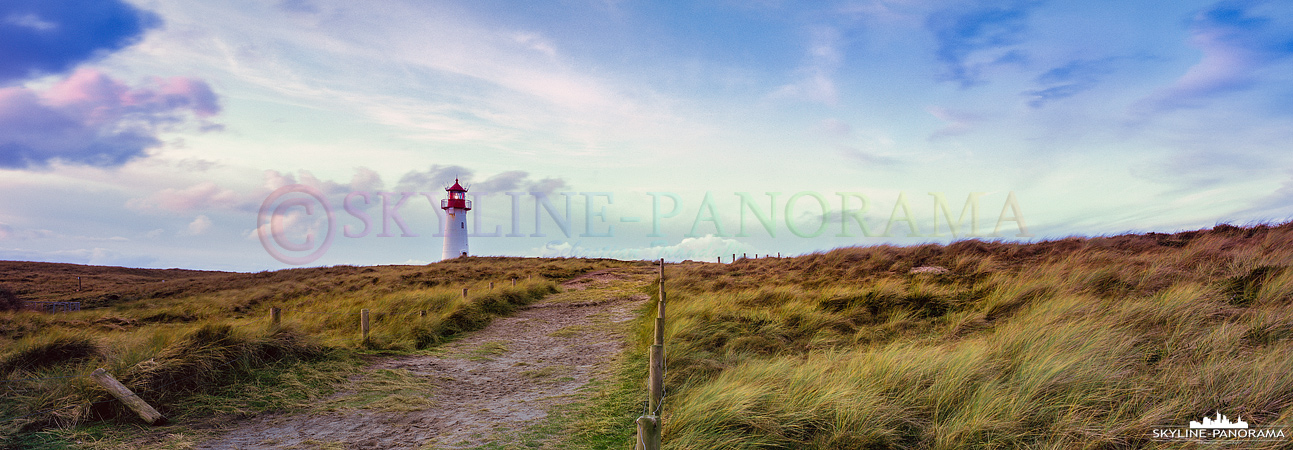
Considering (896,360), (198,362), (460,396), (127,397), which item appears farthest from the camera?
(460,396)

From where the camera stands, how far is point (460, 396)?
7605 mm

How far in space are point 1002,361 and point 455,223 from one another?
4976cm

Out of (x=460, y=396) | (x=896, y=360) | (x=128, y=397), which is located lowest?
(x=460, y=396)

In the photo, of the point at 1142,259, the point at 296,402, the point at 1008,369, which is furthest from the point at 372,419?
the point at 1142,259

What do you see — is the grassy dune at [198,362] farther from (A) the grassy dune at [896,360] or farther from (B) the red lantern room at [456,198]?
(B) the red lantern room at [456,198]

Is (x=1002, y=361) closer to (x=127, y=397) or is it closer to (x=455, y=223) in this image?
(x=127, y=397)

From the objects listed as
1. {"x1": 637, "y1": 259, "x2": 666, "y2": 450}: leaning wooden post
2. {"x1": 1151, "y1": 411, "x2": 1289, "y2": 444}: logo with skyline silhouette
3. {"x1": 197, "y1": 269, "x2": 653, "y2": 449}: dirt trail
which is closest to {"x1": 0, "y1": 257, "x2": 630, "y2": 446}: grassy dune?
{"x1": 197, "y1": 269, "x2": 653, "y2": 449}: dirt trail

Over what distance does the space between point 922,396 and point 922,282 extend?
7.41 metres

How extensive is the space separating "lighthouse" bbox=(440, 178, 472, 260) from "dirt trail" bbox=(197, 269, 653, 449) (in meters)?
38.5

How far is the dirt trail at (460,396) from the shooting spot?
587cm

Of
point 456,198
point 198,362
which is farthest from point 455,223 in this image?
point 198,362

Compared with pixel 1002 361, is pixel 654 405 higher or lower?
lower

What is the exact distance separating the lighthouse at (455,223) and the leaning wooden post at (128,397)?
144ft

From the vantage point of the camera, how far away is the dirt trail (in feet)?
19.2
